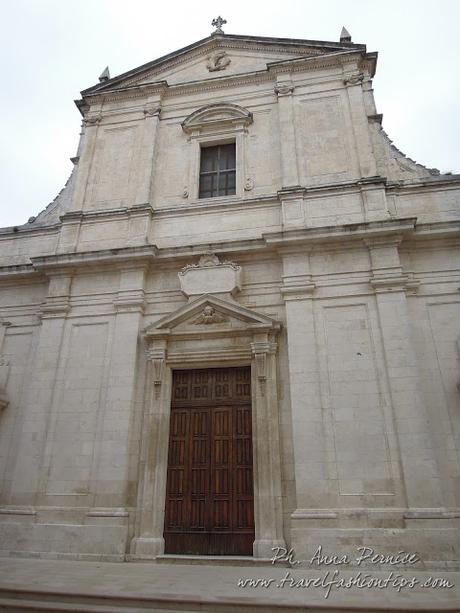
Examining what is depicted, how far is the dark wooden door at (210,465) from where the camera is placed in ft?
28.7

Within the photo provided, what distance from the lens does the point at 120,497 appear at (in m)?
8.95

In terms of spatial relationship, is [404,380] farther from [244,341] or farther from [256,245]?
[256,245]

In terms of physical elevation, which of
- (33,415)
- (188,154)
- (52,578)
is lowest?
(52,578)

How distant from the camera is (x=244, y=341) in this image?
9.88m

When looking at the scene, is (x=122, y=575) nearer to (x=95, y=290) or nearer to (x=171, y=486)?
(x=171, y=486)

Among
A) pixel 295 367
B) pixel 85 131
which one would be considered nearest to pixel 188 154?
pixel 85 131

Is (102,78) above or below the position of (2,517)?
above

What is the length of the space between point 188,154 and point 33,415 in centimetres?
769

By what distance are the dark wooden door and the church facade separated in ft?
0.13

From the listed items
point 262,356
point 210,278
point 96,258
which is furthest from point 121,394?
point 96,258

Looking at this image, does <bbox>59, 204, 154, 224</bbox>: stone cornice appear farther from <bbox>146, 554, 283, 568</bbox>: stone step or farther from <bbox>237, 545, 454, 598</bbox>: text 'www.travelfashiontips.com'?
<bbox>237, 545, 454, 598</bbox>: text 'www.travelfashiontips.com'

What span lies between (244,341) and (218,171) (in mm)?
5205

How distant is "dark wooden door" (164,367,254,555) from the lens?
28.7ft

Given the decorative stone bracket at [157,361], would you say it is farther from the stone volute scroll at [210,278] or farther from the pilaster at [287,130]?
the pilaster at [287,130]
